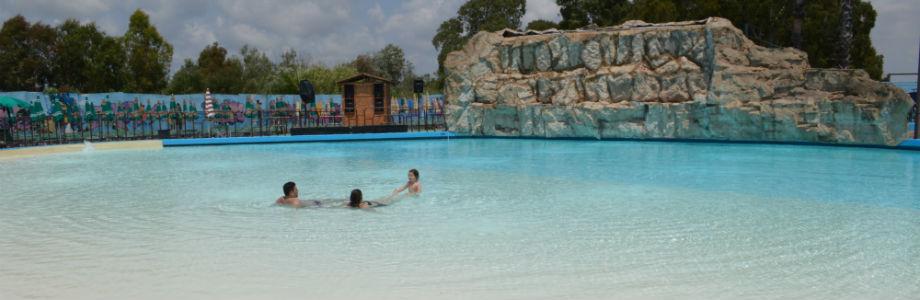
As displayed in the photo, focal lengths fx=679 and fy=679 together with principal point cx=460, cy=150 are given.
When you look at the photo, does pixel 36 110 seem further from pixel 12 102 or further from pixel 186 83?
pixel 186 83

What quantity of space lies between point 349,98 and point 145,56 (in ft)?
68.0

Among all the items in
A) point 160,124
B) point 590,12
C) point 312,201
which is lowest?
point 312,201

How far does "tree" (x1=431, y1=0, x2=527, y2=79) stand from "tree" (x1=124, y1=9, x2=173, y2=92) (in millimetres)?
20261

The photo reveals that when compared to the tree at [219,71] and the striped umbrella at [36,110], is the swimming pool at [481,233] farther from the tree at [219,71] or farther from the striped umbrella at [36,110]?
the tree at [219,71]

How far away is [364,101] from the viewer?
82.2 ft

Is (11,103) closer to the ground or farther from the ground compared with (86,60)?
closer to the ground

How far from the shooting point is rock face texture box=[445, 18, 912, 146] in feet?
56.2

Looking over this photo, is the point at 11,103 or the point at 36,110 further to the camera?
the point at 36,110

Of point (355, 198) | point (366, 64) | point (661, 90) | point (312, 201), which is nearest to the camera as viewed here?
point (355, 198)

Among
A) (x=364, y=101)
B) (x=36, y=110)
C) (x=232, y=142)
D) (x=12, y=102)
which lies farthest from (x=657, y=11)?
(x=12, y=102)

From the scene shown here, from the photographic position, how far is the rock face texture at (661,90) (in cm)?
1712

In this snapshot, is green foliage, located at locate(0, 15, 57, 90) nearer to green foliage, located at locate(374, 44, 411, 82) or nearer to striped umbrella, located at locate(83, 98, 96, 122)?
striped umbrella, located at locate(83, 98, 96, 122)

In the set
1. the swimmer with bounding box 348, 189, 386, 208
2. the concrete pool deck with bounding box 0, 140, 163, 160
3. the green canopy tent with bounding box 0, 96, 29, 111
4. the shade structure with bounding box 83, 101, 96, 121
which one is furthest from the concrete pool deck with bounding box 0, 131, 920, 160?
the swimmer with bounding box 348, 189, 386, 208

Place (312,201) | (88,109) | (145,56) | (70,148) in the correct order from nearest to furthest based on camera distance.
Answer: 1. (312,201)
2. (70,148)
3. (88,109)
4. (145,56)
